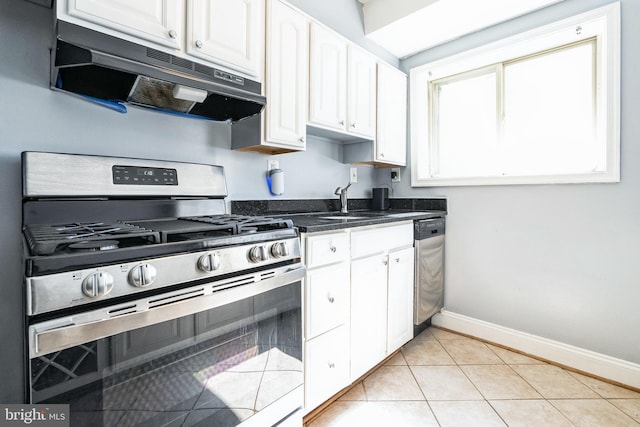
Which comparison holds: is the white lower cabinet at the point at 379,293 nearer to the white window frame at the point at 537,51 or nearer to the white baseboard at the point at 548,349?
the white baseboard at the point at 548,349

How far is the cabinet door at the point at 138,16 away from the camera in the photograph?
102 centimetres

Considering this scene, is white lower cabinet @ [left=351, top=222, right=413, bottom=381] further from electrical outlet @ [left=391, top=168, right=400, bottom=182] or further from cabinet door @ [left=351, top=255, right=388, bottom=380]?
electrical outlet @ [left=391, top=168, right=400, bottom=182]

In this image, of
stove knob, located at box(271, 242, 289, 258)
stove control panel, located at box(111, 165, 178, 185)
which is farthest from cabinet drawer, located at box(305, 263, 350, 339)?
stove control panel, located at box(111, 165, 178, 185)

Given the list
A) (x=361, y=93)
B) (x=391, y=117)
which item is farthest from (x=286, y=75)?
(x=391, y=117)

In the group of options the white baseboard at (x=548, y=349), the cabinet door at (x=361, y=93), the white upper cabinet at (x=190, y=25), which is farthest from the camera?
the cabinet door at (x=361, y=93)

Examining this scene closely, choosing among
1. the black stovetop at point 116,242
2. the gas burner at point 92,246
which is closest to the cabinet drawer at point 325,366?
the black stovetop at point 116,242

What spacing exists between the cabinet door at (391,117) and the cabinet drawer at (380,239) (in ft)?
2.16

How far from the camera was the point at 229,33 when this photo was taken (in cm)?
141

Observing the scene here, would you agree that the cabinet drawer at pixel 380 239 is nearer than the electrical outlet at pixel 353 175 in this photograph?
Yes

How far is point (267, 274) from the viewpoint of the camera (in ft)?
3.77

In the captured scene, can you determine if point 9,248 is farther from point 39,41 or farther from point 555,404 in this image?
point 555,404

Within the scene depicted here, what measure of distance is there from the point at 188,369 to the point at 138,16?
1.26 metres

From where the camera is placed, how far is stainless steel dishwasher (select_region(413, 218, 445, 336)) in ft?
7.14

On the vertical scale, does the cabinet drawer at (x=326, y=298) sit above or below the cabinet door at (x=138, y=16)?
below
